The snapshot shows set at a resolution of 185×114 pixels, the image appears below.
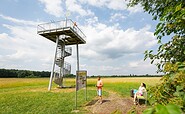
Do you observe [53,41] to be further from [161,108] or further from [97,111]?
[161,108]

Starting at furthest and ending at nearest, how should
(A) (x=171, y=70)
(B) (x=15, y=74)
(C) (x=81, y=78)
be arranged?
(B) (x=15, y=74)
(C) (x=81, y=78)
(A) (x=171, y=70)

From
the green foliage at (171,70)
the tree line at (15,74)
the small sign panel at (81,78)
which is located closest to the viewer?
the green foliage at (171,70)

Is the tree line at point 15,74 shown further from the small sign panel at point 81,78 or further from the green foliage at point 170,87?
the green foliage at point 170,87

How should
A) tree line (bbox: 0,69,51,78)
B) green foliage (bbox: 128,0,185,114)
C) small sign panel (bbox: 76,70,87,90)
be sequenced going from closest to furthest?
green foliage (bbox: 128,0,185,114)
small sign panel (bbox: 76,70,87,90)
tree line (bbox: 0,69,51,78)

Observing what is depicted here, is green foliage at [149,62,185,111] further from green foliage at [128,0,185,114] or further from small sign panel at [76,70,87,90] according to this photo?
small sign panel at [76,70,87,90]

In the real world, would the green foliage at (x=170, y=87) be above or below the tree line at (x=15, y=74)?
below

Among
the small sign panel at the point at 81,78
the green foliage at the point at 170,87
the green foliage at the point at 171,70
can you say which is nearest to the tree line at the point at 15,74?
the small sign panel at the point at 81,78

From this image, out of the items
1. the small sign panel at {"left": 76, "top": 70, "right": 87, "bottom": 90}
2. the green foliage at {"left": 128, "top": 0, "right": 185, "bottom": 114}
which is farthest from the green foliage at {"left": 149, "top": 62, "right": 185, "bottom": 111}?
the small sign panel at {"left": 76, "top": 70, "right": 87, "bottom": 90}

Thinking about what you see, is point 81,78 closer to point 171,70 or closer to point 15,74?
point 171,70

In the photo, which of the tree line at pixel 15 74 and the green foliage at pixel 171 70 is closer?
the green foliage at pixel 171 70

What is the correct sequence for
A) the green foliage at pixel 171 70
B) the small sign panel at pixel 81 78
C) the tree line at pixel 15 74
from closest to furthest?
the green foliage at pixel 171 70, the small sign panel at pixel 81 78, the tree line at pixel 15 74

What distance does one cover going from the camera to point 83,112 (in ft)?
33.7

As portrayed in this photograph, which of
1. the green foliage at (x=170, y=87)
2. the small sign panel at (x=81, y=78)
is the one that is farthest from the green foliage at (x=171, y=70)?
the small sign panel at (x=81, y=78)

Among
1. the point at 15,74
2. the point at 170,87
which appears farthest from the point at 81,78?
the point at 15,74
